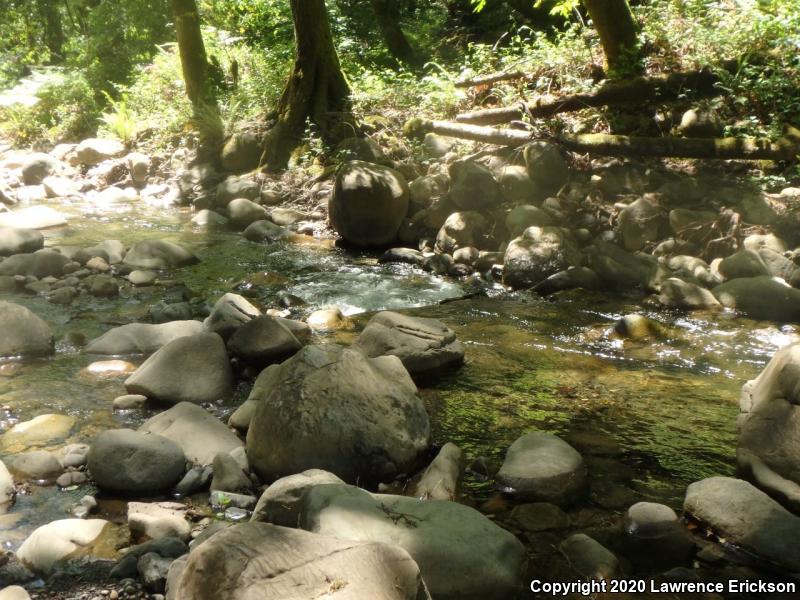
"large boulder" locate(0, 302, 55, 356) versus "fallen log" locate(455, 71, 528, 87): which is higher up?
"fallen log" locate(455, 71, 528, 87)

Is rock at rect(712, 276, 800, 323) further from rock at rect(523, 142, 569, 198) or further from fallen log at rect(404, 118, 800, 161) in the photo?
rock at rect(523, 142, 569, 198)

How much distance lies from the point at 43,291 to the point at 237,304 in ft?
9.33

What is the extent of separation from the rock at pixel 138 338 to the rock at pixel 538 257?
3.60 meters

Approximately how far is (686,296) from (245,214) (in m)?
6.84

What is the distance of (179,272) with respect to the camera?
29.2 ft

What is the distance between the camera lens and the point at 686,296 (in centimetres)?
728

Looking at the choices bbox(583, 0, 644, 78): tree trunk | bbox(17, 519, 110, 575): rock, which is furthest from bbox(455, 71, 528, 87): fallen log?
bbox(17, 519, 110, 575): rock

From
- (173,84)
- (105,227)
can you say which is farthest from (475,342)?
(173,84)

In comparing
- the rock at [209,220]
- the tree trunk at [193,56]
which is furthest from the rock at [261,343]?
the tree trunk at [193,56]

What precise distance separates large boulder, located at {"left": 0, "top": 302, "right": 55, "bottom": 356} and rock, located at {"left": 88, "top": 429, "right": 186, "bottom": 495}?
2.34m

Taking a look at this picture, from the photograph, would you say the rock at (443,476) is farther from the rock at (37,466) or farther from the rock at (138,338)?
the rock at (138,338)

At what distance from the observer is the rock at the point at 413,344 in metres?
5.53

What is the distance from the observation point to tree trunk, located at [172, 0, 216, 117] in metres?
14.6

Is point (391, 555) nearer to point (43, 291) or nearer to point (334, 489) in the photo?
point (334, 489)
